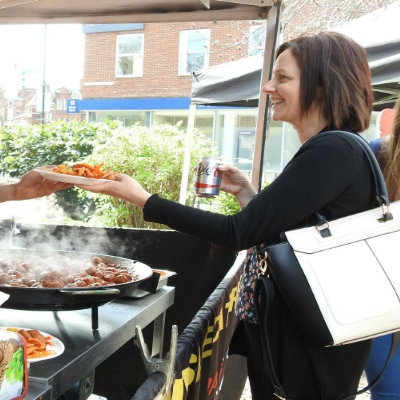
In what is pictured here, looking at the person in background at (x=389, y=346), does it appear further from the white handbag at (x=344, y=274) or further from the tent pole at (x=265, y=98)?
the tent pole at (x=265, y=98)

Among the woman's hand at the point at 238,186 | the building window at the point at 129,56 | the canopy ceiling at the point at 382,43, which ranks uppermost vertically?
the building window at the point at 129,56

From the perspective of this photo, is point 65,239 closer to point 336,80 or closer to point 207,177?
point 207,177

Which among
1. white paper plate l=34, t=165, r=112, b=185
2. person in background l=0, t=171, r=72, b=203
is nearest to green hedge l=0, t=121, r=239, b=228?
person in background l=0, t=171, r=72, b=203

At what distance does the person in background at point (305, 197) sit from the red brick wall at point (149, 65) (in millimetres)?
19519

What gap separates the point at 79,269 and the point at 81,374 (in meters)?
Answer: 1.00

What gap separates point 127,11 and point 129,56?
20.4 metres

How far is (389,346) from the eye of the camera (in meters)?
Answer: 1.99

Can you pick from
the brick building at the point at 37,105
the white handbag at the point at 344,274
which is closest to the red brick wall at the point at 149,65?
the brick building at the point at 37,105

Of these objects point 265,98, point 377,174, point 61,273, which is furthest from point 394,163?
point 265,98

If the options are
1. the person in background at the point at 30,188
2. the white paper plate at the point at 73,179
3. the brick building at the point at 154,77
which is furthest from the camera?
the brick building at the point at 154,77

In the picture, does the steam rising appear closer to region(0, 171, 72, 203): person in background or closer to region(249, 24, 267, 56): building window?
region(0, 171, 72, 203): person in background

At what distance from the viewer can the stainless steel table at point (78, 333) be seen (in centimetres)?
163

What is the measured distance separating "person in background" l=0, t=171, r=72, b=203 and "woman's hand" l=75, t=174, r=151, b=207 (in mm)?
860

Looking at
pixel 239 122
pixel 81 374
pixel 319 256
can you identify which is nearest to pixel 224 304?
pixel 81 374
